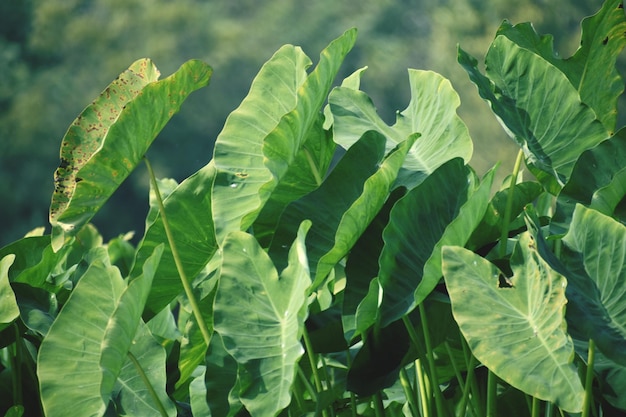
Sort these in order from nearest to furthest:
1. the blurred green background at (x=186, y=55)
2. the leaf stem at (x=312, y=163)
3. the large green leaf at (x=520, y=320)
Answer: the large green leaf at (x=520, y=320), the leaf stem at (x=312, y=163), the blurred green background at (x=186, y=55)

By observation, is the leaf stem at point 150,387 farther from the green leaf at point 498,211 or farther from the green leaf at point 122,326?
the green leaf at point 498,211

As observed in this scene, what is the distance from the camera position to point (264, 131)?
28.3 inches

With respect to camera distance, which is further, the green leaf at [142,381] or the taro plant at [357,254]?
the green leaf at [142,381]

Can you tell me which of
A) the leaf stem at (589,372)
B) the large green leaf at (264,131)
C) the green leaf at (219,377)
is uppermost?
the large green leaf at (264,131)

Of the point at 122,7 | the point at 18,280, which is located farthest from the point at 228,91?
the point at 18,280

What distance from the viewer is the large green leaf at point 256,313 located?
0.61 m

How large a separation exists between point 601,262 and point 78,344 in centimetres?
41

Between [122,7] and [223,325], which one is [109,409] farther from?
[122,7]

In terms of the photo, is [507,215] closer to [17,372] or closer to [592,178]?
[592,178]

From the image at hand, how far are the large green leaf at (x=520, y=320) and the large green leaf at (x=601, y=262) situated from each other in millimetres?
28

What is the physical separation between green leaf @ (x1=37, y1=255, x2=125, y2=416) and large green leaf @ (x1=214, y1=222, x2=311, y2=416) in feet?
0.33

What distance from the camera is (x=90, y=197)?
0.67 metres

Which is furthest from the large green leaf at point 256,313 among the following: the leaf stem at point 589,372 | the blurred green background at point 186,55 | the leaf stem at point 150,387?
the blurred green background at point 186,55

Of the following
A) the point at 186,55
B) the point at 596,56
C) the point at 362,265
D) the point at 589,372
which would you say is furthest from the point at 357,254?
the point at 186,55
